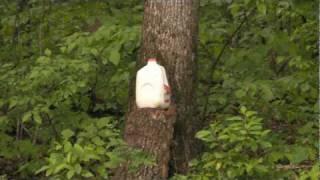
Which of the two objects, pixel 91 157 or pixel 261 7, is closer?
pixel 91 157

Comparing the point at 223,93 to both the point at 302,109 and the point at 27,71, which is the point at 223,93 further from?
the point at 27,71

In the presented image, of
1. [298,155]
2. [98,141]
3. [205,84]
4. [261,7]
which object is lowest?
[298,155]

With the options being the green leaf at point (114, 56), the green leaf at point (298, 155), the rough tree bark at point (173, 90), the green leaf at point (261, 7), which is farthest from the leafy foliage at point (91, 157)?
the green leaf at point (261, 7)

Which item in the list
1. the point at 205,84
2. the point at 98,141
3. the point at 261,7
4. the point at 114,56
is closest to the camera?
the point at 98,141

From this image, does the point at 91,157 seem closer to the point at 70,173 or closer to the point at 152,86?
the point at 70,173

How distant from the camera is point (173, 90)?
404cm

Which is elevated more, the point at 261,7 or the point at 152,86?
the point at 261,7

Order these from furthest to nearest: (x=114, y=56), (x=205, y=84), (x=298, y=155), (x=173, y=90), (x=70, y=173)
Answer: (x=205, y=84) < (x=114, y=56) < (x=173, y=90) < (x=298, y=155) < (x=70, y=173)

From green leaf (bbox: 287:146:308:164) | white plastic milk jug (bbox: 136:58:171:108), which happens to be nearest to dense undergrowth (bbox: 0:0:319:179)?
green leaf (bbox: 287:146:308:164)

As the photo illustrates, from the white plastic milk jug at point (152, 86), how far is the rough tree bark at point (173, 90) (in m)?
0.06

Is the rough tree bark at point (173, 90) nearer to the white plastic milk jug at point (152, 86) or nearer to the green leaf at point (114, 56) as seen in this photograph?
the white plastic milk jug at point (152, 86)

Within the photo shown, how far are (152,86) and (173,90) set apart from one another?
25 centimetres

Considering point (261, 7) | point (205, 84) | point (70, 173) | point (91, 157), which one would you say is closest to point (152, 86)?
point (91, 157)

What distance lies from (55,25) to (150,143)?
2.41 meters
